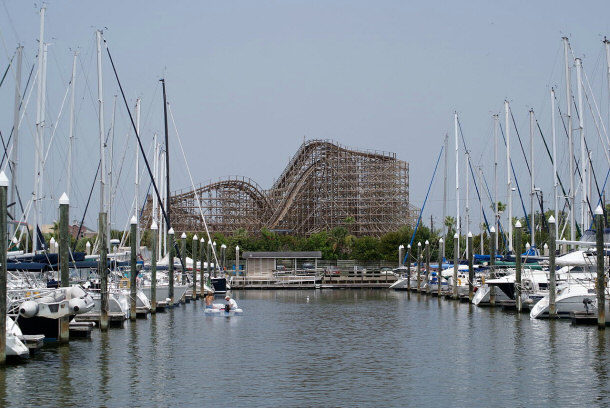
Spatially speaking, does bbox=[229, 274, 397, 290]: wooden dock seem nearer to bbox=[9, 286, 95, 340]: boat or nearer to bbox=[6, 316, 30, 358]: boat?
bbox=[9, 286, 95, 340]: boat

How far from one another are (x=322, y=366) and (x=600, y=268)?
11.3m

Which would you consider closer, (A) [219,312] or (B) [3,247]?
(B) [3,247]

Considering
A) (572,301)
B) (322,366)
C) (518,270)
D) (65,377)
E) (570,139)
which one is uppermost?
(570,139)

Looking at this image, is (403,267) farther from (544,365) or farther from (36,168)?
(544,365)

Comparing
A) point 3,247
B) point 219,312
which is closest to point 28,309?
point 3,247

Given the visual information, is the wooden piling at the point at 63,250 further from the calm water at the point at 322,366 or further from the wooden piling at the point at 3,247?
the wooden piling at the point at 3,247

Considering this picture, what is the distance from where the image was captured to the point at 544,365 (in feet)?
77.9

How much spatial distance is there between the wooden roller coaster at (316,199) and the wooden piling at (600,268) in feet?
207

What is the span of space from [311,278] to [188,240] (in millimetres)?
18155

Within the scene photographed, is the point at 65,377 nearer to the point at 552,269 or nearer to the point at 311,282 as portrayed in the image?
the point at 552,269

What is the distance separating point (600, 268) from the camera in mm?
30344

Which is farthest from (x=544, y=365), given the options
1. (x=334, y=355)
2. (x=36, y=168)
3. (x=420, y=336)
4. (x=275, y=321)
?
Result: (x=36, y=168)

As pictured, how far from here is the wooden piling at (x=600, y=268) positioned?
99.4 feet

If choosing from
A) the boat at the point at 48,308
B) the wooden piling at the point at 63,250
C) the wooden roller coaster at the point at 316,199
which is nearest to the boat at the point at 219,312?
the boat at the point at 48,308
